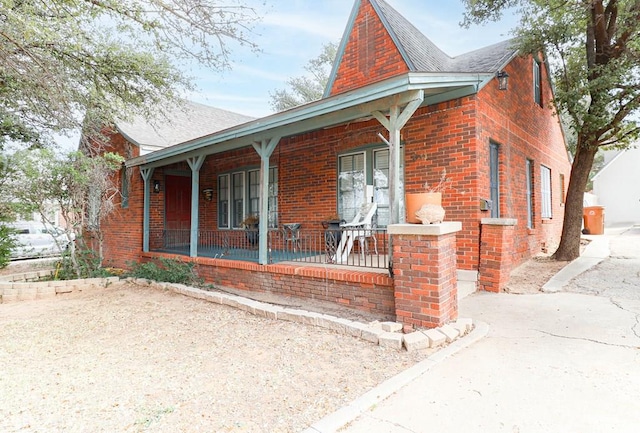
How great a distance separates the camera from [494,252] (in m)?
5.41

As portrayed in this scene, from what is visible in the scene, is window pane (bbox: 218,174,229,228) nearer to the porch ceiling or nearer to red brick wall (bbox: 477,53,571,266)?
the porch ceiling

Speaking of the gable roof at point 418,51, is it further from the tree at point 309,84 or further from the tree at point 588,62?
the tree at point 309,84

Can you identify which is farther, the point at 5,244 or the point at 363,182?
the point at 5,244

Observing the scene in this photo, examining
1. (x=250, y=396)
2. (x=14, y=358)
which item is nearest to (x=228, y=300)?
Answer: (x=14, y=358)

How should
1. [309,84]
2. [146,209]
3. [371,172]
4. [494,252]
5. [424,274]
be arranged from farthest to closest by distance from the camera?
[309,84]
[146,209]
[371,172]
[494,252]
[424,274]

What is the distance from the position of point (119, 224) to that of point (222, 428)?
31.9 ft

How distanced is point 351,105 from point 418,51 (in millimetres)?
4369

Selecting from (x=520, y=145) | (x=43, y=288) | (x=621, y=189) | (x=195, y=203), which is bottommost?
(x=43, y=288)

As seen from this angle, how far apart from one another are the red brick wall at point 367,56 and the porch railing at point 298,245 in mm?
3408

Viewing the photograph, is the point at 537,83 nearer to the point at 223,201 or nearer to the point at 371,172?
the point at 371,172

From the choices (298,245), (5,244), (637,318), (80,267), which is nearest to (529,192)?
(637,318)

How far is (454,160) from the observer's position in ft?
18.6

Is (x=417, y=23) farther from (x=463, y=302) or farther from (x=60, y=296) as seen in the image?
(x=60, y=296)

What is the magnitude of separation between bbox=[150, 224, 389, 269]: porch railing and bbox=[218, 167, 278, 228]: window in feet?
1.50
